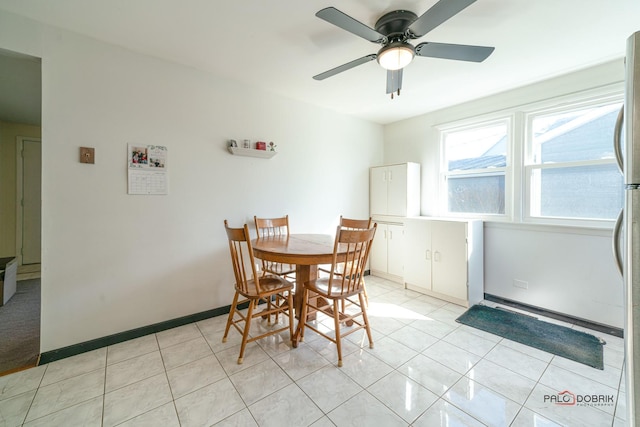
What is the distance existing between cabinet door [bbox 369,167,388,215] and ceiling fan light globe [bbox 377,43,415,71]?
7.06ft

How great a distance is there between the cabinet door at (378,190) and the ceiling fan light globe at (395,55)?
7.06 ft

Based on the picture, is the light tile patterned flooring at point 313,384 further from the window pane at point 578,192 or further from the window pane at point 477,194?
the window pane at point 477,194

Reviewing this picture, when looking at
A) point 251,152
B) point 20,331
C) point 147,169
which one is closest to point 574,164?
point 251,152

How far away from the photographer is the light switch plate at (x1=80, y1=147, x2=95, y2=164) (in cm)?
201

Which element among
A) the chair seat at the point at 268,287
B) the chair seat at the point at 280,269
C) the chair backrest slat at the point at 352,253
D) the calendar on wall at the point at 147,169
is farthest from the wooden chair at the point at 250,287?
the calendar on wall at the point at 147,169

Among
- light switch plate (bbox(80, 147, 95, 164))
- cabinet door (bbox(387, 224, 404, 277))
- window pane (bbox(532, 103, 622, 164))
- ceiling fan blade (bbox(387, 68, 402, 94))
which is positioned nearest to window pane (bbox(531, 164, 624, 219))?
window pane (bbox(532, 103, 622, 164))

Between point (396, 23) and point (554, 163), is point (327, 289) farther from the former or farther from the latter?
point (554, 163)

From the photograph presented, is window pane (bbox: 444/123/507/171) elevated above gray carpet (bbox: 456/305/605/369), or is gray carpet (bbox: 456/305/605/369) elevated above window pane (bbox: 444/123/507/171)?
window pane (bbox: 444/123/507/171)

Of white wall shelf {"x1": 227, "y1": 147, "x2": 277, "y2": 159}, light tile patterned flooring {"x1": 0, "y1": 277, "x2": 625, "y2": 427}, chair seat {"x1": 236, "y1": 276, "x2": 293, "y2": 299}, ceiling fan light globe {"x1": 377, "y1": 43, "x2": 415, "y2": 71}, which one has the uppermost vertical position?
ceiling fan light globe {"x1": 377, "y1": 43, "x2": 415, "y2": 71}

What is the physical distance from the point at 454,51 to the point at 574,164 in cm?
195

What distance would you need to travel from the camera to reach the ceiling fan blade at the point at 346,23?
1372 mm

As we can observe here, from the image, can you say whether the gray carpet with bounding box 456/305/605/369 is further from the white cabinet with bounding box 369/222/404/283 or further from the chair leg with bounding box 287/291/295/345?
the chair leg with bounding box 287/291/295/345

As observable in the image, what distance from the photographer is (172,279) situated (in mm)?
2424

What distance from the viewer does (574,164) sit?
2568 millimetres
